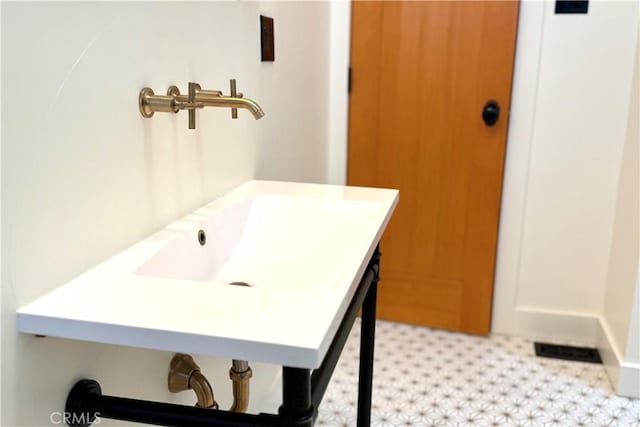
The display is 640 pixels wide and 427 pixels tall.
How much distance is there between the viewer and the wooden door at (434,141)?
2.22 m

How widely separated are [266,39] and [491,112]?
1.01 metres

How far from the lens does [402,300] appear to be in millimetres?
2545

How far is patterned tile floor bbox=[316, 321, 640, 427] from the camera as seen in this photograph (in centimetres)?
190

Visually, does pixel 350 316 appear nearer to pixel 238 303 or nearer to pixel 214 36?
pixel 238 303

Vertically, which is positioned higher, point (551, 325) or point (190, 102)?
point (190, 102)

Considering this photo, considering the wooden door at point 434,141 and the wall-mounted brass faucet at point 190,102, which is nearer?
the wall-mounted brass faucet at point 190,102

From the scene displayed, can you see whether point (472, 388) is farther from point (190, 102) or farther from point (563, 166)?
point (190, 102)

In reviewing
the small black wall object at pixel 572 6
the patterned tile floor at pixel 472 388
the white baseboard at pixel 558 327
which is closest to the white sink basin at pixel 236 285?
the patterned tile floor at pixel 472 388

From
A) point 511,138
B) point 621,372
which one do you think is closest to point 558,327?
point 621,372

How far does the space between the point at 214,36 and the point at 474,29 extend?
48.0 inches

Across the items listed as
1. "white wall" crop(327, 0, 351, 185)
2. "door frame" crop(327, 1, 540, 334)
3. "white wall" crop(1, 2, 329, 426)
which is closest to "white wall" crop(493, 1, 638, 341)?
"door frame" crop(327, 1, 540, 334)

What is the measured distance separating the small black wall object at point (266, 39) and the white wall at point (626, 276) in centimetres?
129

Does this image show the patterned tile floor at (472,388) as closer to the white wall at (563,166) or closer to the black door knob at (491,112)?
the white wall at (563,166)

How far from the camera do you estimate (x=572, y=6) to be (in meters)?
2.12
